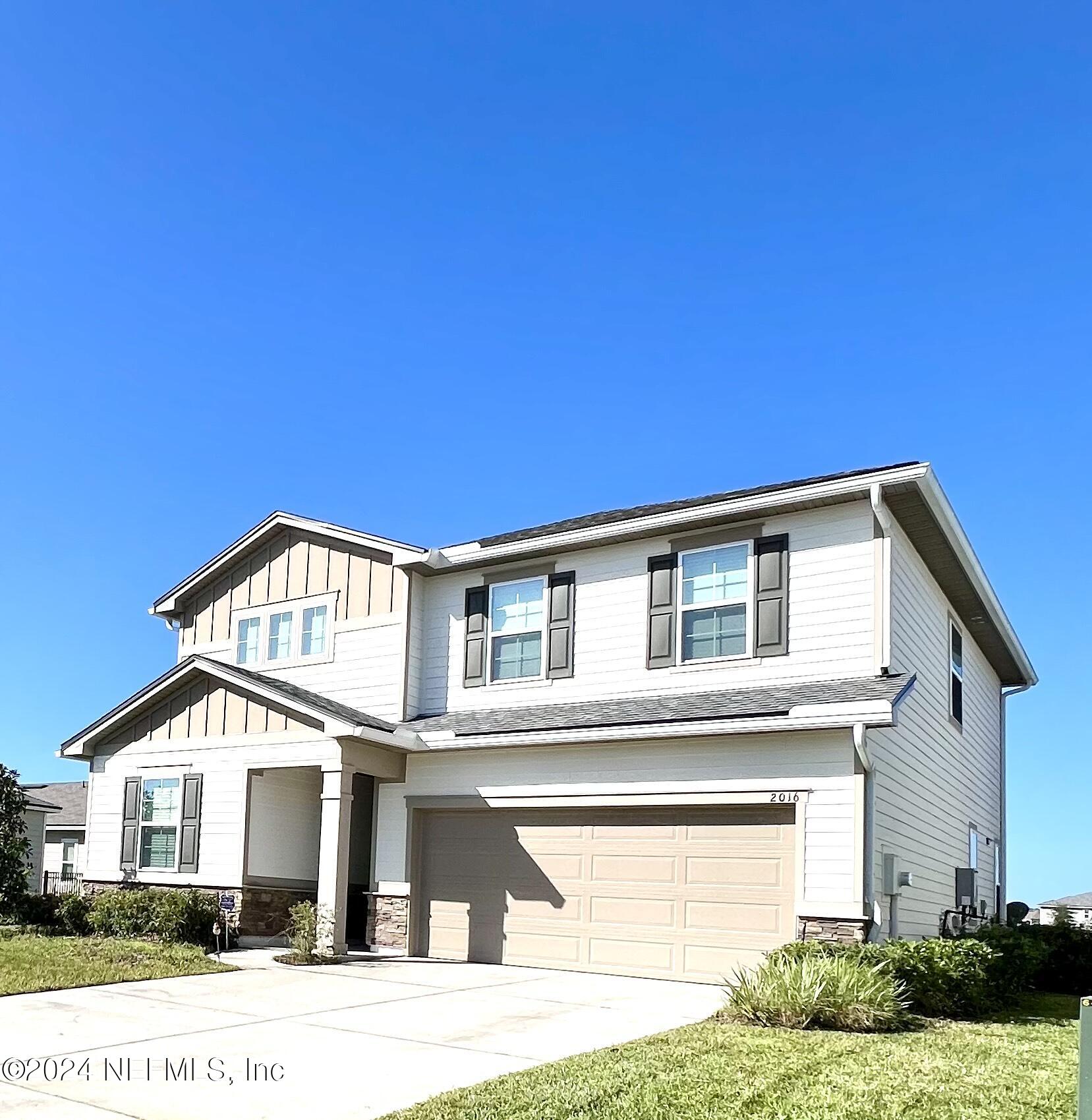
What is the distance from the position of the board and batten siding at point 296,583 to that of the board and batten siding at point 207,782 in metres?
2.57

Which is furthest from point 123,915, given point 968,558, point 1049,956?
point 1049,956

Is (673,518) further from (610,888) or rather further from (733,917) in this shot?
(733,917)

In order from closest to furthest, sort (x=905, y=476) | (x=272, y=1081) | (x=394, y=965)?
(x=272, y=1081) < (x=905, y=476) < (x=394, y=965)

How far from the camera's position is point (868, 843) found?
12.5m

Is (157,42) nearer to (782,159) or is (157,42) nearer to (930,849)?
(782,159)

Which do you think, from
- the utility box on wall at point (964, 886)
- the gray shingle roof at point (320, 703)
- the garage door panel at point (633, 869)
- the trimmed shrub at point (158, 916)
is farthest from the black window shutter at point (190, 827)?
the utility box on wall at point (964, 886)

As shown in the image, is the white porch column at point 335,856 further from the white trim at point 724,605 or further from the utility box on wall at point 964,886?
the utility box on wall at point 964,886

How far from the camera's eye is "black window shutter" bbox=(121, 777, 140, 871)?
17.7 metres

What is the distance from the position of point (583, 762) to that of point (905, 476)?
5364 millimetres

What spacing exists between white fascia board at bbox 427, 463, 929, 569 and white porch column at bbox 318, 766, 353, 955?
11.9ft

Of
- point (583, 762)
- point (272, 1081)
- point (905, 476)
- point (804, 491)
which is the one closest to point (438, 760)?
point (583, 762)

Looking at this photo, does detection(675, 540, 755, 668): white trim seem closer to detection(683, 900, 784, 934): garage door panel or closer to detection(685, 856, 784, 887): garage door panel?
detection(685, 856, 784, 887): garage door panel

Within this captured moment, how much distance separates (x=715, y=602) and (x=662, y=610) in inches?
29.4

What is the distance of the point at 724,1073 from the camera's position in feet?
25.2
